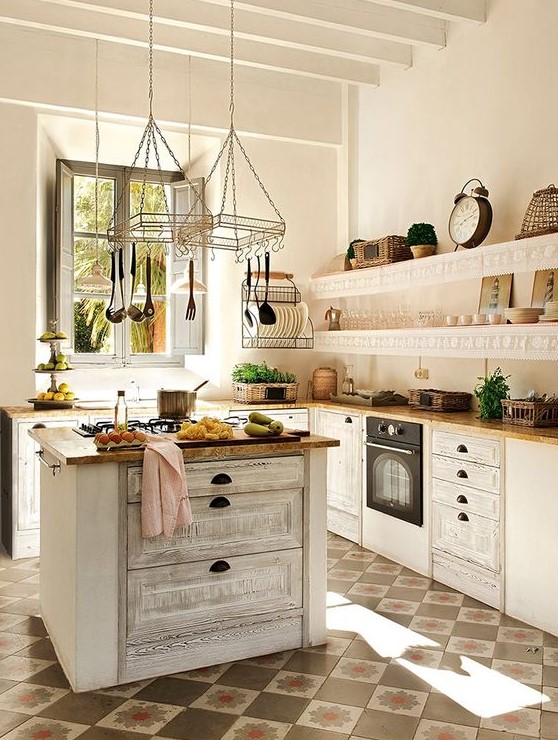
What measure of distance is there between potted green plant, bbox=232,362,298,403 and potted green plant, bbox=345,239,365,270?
1039 millimetres

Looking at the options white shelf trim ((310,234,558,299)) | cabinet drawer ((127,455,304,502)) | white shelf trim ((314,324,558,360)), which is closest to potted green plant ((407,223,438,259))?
white shelf trim ((310,234,558,299))

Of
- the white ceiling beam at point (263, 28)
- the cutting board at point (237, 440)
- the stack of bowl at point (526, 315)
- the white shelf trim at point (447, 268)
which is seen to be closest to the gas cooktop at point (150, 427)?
the cutting board at point (237, 440)

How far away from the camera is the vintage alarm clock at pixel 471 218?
4.86 meters

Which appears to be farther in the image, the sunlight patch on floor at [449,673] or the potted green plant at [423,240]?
the potted green plant at [423,240]

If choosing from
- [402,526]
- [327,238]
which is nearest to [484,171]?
[327,238]

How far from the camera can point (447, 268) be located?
509 centimetres

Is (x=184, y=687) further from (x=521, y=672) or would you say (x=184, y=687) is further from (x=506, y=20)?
(x=506, y=20)

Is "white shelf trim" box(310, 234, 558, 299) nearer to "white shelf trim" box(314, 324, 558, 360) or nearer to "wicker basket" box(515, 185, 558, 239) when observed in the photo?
"wicker basket" box(515, 185, 558, 239)

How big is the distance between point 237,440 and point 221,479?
7.6 inches

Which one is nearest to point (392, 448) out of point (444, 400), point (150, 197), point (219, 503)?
point (444, 400)

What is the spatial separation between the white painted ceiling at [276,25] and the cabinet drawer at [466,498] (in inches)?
120

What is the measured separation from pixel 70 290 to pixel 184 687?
3636mm

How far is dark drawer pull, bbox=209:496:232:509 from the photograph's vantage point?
3477 mm

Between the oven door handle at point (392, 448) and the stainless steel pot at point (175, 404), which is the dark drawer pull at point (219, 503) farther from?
the oven door handle at point (392, 448)
